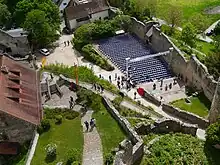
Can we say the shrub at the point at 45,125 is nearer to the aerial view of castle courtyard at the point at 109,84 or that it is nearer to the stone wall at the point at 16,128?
the aerial view of castle courtyard at the point at 109,84

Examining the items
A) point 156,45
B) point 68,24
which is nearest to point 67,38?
point 68,24

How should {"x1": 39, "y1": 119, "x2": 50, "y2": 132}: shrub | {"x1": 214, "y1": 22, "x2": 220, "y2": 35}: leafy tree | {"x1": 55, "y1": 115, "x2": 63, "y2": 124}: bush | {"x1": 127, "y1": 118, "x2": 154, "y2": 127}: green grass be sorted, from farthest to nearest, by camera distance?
1. {"x1": 214, "y1": 22, "x2": 220, "y2": 35}: leafy tree
2. {"x1": 127, "y1": 118, "x2": 154, "y2": 127}: green grass
3. {"x1": 55, "y1": 115, "x2": 63, "y2": 124}: bush
4. {"x1": 39, "y1": 119, "x2": 50, "y2": 132}: shrub

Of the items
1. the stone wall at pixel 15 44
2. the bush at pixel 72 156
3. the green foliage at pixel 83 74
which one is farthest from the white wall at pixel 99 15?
the bush at pixel 72 156

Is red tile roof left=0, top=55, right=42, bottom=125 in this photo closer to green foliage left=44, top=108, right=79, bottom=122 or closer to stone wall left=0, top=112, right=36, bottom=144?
stone wall left=0, top=112, right=36, bottom=144

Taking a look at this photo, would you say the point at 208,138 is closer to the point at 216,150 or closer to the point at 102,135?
the point at 216,150

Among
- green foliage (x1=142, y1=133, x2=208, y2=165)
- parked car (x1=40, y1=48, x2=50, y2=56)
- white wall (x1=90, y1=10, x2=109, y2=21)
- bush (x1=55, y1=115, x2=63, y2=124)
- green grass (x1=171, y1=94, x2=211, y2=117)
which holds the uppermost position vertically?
white wall (x1=90, y1=10, x2=109, y2=21)

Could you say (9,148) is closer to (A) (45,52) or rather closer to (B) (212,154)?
(B) (212,154)

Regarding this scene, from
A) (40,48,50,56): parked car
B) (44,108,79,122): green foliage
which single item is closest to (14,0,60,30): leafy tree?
(40,48,50,56): parked car
